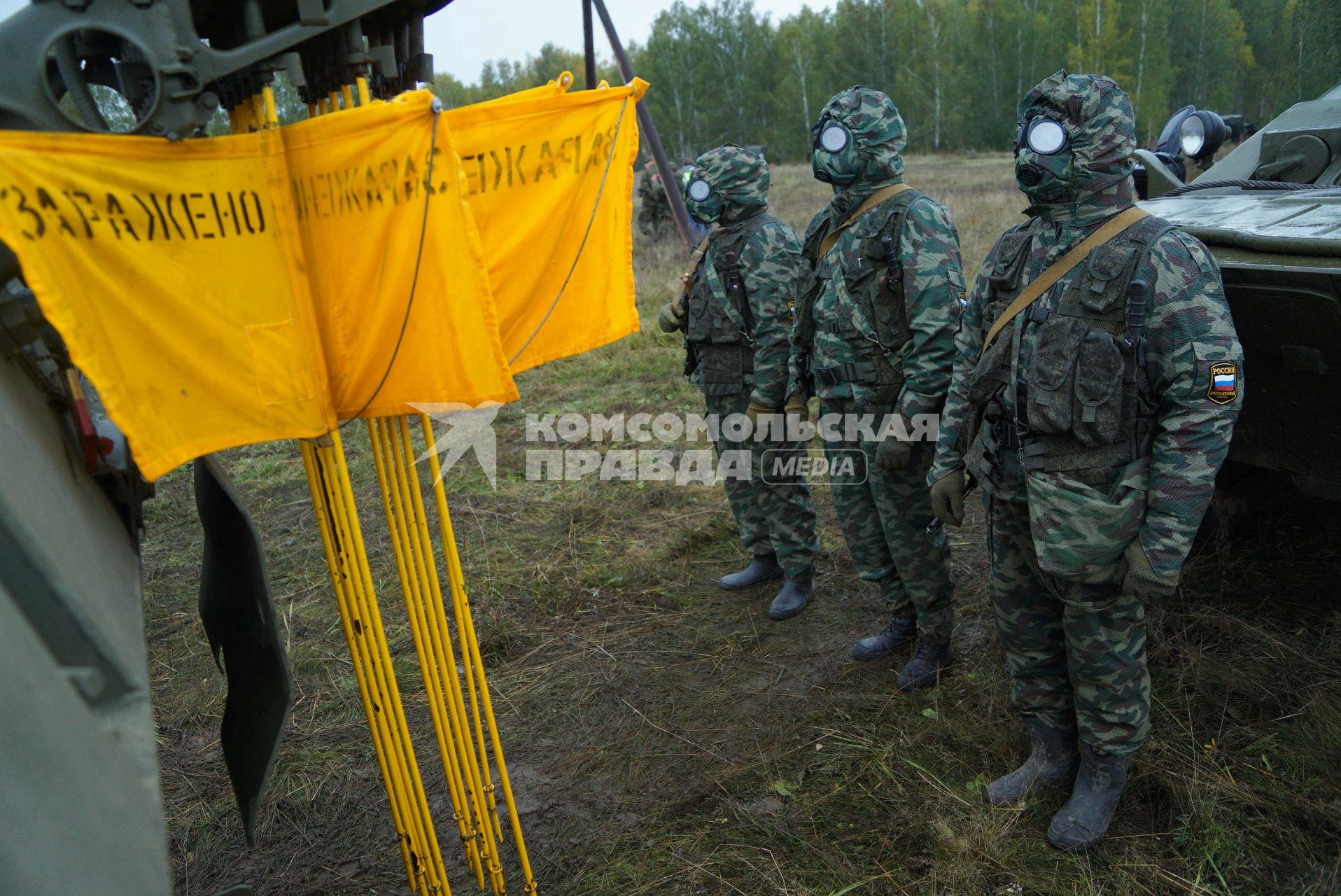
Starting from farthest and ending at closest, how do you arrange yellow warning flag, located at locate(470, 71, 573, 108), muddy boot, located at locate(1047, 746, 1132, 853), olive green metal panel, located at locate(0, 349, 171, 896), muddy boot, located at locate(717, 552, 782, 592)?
muddy boot, located at locate(717, 552, 782, 592), muddy boot, located at locate(1047, 746, 1132, 853), yellow warning flag, located at locate(470, 71, 573, 108), olive green metal panel, located at locate(0, 349, 171, 896)

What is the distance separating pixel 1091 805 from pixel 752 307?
7.35 ft

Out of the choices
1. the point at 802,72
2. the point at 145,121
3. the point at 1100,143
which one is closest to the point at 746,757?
the point at 1100,143

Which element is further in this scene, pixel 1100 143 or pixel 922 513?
pixel 922 513

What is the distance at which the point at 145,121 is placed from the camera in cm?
170

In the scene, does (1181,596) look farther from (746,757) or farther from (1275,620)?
(746,757)

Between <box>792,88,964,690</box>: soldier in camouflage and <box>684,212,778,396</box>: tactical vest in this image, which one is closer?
<box>792,88,964,690</box>: soldier in camouflage

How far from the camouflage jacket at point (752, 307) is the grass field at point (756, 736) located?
3.50 ft

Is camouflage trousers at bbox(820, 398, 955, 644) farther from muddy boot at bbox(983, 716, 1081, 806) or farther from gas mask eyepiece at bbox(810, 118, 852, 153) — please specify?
gas mask eyepiece at bbox(810, 118, 852, 153)

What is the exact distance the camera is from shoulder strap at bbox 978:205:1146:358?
242 cm

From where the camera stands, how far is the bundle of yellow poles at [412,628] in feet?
7.50

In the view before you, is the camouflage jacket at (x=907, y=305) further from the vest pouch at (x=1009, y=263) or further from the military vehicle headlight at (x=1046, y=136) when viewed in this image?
the military vehicle headlight at (x=1046, y=136)

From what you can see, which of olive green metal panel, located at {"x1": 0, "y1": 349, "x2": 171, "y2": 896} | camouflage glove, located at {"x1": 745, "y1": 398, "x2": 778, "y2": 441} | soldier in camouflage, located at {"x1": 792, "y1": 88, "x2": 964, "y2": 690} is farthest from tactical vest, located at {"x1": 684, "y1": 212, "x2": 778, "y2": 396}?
olive green metal panel, located at {"x1": 0, "y1": 349, "x2": 171, "y2": 896}

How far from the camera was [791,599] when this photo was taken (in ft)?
14.2

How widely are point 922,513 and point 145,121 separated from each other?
2.64m
